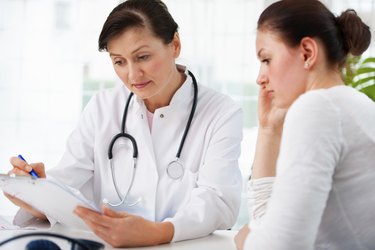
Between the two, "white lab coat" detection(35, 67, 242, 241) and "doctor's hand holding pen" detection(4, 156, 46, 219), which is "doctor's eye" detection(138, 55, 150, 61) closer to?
"white lab coat" detection(35, 67, 242, 241)

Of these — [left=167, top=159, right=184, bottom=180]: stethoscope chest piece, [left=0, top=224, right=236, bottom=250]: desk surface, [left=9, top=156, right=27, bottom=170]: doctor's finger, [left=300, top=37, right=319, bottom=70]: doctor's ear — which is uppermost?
[left=300, top=37, right=319, bottom=70]: doctor's ear

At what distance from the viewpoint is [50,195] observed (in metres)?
1.43

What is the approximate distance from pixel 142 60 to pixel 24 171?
1.69ft

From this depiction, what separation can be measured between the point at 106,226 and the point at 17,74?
292cm

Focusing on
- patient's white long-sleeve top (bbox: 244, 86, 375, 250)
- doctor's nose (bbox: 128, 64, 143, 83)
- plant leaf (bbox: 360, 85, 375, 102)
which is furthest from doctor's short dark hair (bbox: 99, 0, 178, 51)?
plant leaf (bbox: 360, 85, 375, 102)

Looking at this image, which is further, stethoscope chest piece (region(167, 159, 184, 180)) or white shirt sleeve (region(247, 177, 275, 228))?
stethoscope chest piece (region(167, 159, 184, 180))

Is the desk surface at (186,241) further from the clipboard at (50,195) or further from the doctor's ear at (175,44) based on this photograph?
the doctor's ear at (175,44)

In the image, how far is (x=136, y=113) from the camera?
199 cm

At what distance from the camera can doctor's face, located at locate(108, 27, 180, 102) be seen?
6.02 feet

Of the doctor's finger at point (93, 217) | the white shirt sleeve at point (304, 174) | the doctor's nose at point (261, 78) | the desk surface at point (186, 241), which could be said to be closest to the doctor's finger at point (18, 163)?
the desk surface at point (186, 241)

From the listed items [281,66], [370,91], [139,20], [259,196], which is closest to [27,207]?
[139,20]

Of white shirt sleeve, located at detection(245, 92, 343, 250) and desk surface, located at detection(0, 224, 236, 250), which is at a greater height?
white shirt sleeve, located at detection(245, 92, 343, 250)

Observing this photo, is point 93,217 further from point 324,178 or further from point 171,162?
point 324,178

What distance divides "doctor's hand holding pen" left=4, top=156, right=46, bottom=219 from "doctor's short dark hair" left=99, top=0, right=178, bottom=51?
438 mm
